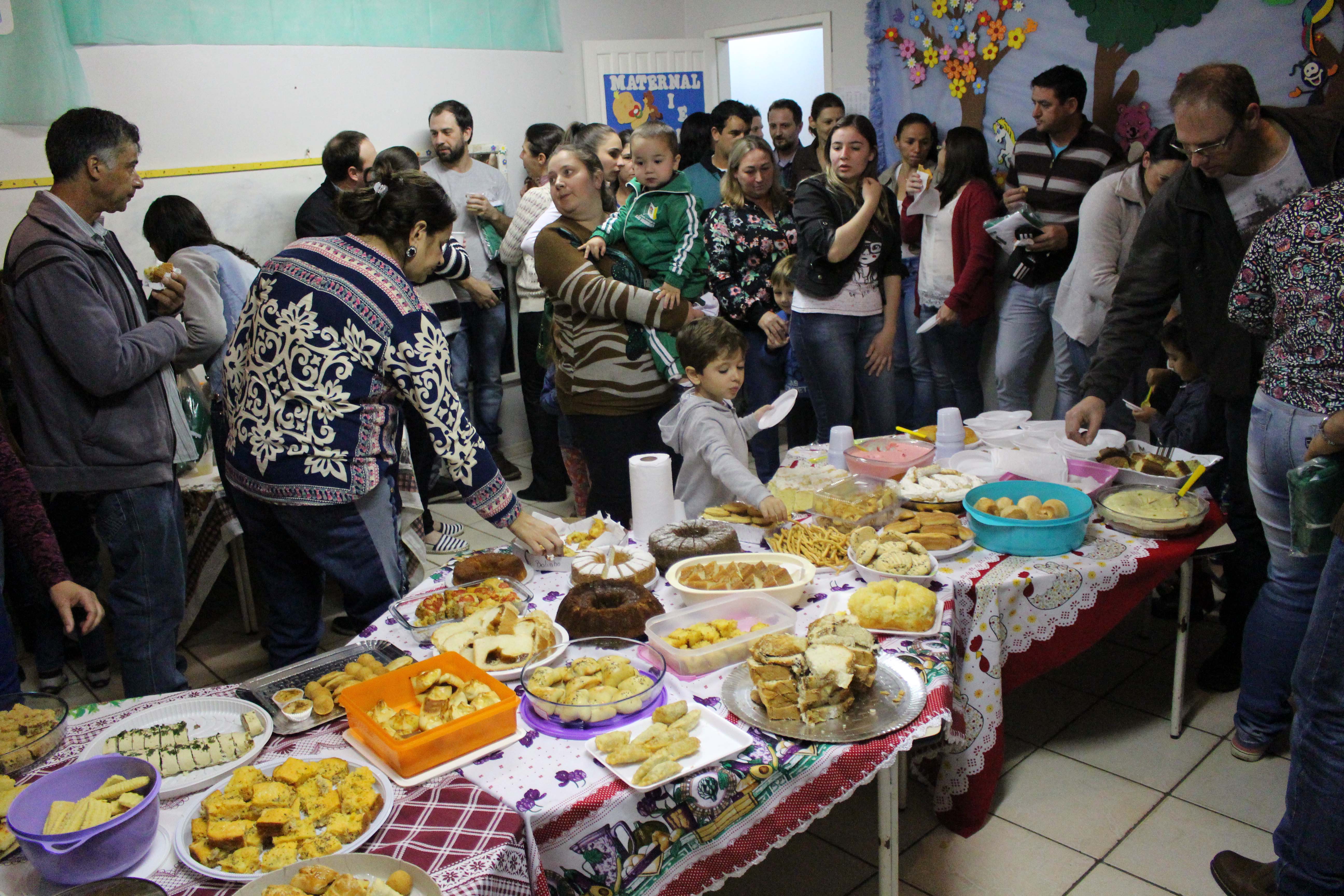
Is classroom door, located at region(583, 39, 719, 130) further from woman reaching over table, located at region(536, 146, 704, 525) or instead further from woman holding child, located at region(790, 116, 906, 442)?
woman reaching over table, located at region(536, 146, 704, 525)

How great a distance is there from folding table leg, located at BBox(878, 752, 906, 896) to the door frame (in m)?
4.76

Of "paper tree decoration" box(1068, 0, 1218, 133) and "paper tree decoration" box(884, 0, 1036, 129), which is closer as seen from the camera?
"paper tree decoration" box(1068, 0, 1218, 133)

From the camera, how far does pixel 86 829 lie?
1110 mm

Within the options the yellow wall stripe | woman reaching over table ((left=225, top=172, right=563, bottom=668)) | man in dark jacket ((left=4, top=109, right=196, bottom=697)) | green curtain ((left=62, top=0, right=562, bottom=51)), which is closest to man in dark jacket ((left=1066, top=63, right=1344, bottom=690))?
woman reaching over table ((left=225, top=172, right=563, bottom=668))

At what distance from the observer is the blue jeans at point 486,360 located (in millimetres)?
4996

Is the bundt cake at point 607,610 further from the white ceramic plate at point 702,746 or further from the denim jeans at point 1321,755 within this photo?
the denim jeans at point 1321,755

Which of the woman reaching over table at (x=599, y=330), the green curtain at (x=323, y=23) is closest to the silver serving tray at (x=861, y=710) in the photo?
the woman reaching over table at (x=599, y=330)

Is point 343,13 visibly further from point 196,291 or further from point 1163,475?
point 1163,475

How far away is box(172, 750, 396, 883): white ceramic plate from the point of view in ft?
3.74

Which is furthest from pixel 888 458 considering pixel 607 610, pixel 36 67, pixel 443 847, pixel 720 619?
pixel 36 67

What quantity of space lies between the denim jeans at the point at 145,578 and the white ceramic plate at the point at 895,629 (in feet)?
6.11

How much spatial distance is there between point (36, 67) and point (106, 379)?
2.26m

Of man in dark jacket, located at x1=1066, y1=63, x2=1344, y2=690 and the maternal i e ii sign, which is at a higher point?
the maternal i e ii sign

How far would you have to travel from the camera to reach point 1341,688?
65.7 inches
